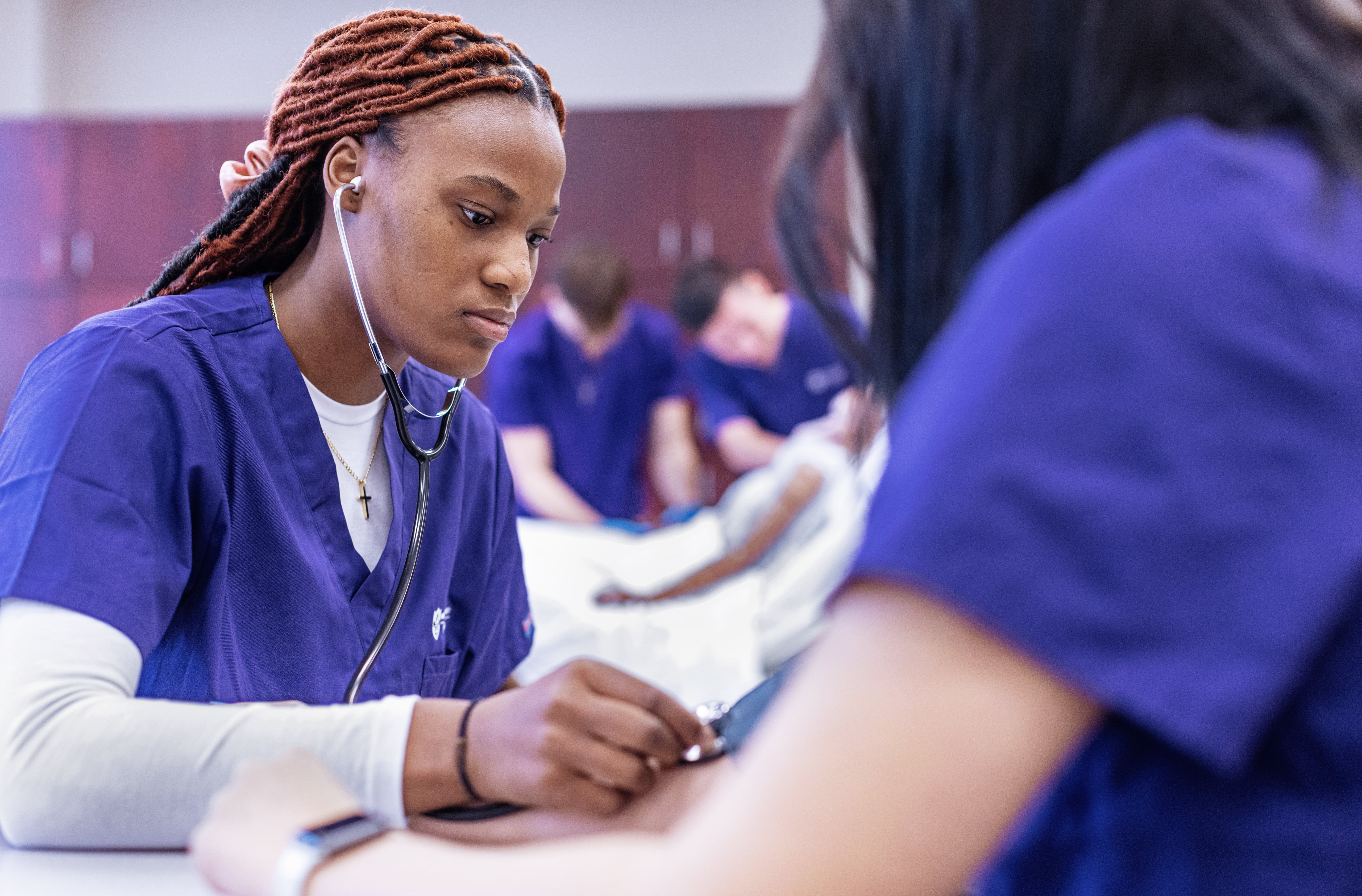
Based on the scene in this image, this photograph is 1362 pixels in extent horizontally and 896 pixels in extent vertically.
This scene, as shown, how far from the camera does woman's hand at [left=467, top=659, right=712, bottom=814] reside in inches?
23.8

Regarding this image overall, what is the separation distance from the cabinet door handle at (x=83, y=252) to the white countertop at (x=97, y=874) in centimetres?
403

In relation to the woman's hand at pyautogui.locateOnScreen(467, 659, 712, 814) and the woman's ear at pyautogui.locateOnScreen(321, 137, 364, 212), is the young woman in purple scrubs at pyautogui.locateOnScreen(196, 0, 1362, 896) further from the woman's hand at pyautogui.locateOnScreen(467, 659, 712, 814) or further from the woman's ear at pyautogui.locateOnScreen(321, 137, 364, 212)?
the woman's ear at pyautogui.locateOnScreen(321, 137, 364, 212)

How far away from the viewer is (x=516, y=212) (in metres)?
1.00

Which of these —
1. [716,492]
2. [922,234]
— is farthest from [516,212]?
[716,492]

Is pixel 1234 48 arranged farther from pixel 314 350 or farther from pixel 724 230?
pixel 724 230

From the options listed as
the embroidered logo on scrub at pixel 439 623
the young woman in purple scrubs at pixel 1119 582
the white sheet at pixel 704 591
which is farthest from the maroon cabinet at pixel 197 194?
the young woman in purple scrubs at pixel 1119 582

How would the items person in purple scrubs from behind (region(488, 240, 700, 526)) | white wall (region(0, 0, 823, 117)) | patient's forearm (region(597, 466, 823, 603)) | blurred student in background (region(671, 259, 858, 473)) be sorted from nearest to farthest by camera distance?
patient's forearm (region(597, 466, 823, 603)), person in purple scrubs from behind (region(488, 240, 700, 526)), blurred student in background (region(671, 259, 858, 473)), white wall (region(0, 0, 823, 117))

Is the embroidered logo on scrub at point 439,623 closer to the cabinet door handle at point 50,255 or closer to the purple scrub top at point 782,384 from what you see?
the purple scrub top at point 782,384

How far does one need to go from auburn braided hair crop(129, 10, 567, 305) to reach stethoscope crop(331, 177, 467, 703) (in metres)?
0.05

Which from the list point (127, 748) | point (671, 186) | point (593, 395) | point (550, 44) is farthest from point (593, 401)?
point (127, 748)

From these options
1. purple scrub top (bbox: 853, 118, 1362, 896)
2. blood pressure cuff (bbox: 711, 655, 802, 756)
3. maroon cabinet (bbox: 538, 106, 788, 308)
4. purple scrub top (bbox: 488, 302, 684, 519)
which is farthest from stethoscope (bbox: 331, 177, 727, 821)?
maroon cabinet (bbox: 538, 106, 788, 308)

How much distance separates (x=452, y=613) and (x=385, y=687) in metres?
0.14

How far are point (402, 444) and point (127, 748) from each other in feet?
1.50

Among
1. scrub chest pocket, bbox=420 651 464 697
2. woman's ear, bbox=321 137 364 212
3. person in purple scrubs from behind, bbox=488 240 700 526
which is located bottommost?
person in purple scrubs from behind, bbox=488 240 700 526
